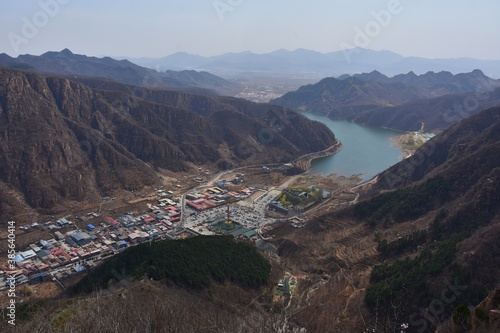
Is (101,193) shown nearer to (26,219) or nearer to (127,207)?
→ (127,207)

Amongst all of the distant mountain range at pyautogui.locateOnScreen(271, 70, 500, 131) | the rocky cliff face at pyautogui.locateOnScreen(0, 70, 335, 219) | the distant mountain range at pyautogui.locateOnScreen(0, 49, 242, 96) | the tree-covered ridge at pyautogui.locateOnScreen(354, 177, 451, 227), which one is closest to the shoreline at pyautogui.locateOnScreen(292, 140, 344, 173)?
the rocky cliff face at pyautogui.locateOnScreen(0, 70, 335, 219)

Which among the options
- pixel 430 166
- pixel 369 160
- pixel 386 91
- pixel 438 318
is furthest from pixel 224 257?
pixel 386 91

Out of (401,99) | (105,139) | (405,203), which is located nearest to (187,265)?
(405,203)

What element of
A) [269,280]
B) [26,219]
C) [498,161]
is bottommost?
[26,219]

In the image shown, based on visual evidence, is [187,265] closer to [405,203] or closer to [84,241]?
[84,241]

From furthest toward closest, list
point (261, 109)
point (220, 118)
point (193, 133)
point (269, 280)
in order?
point (261, 109), point (220, 118), point (193, 133), point (269, 280)

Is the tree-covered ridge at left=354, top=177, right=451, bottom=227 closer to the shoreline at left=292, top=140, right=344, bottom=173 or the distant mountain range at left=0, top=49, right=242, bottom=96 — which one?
the shoreline at left=292, top=140, right=344, bottom=173
